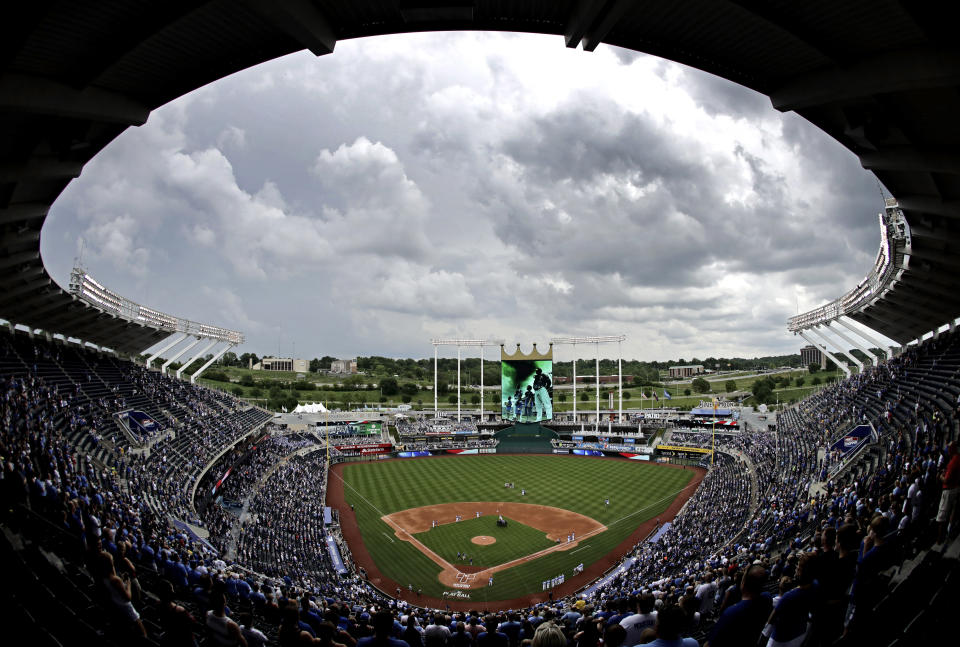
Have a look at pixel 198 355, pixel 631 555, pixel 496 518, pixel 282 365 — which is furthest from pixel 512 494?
pixel 282 365

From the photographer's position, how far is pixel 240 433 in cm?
4291

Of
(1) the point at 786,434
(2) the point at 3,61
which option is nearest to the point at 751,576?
(2) the point at 3,61

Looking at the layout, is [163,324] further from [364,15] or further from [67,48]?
[364,15]

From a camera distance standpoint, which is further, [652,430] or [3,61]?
[652,430]

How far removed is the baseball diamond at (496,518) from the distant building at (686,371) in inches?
5561

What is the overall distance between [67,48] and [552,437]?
66748 millimetres

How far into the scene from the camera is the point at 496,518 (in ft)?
119

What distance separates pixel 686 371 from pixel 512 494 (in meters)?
161

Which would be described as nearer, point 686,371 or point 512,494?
point 512,494

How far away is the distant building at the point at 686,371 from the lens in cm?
18389

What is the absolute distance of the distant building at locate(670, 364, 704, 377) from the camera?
183887mm

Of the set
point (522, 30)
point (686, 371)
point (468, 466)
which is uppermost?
point (522, 30)

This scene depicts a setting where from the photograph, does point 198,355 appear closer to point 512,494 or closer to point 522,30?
point 512,494

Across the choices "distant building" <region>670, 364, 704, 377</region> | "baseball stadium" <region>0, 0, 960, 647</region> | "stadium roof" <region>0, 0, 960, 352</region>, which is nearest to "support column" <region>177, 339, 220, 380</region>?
"baseball stadium" <region>0, 0, 960, 647</region>
